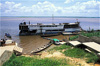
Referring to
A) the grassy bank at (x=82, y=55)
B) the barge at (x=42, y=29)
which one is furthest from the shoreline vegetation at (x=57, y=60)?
the barge at (x=42, y=29)

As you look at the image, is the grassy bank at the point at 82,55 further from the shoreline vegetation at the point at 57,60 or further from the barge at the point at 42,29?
the barge at the point at 42,29

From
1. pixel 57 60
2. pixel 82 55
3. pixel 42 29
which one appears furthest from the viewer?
pixel 42 29

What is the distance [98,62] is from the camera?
900cm

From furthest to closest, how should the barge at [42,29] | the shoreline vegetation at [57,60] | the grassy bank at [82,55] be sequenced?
1. the barge at [42,29]
2. the grassy bank at [82,55]
3. the shoreline vegetation at [57,60]

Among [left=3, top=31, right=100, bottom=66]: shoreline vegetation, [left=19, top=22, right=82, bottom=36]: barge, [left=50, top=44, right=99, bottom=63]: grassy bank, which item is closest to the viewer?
[left=3, top=31, right=100, bottom=66]: shoreline vegetation

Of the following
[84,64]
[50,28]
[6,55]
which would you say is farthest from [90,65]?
[50,28]

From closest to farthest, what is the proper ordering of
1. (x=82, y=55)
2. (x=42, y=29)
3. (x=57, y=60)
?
1. (x=57, y=60)
2. (x=82, y=55)
3. (x=42, y=29)

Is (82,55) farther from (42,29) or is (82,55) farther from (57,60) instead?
(42,29)

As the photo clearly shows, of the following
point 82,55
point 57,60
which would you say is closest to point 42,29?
point 82,55

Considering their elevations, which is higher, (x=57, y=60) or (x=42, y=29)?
(x=42, y=29)

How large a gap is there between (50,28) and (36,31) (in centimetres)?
614

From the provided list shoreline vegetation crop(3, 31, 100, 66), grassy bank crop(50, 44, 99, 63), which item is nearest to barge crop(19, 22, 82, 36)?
grassy bank crop(50, 44, 99, 63)

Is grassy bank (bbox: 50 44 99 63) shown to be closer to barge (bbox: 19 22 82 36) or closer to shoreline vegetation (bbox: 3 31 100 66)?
shoreline vegetation (bbox: 3 31 100 66)

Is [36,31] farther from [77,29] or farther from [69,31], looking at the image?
[77,29]
